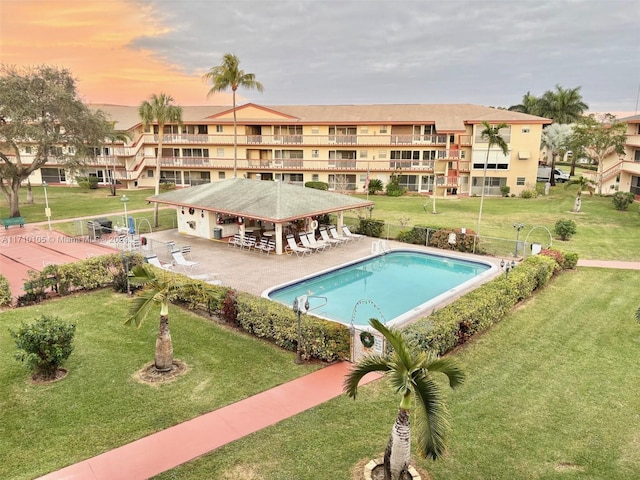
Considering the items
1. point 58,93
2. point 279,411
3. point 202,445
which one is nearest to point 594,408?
point 279,411

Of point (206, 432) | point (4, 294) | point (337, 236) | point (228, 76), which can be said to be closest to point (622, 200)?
point (337, 236)

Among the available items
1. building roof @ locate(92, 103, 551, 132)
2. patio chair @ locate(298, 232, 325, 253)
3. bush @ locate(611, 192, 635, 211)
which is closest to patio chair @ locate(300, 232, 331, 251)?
patio chair @ locate(298, 232, 325, 253)

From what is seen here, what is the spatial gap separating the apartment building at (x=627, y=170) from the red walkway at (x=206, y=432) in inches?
1631

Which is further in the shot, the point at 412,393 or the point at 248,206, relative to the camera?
the point at 248,206

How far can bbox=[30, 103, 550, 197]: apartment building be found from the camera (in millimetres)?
44719

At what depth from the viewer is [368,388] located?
10.8m

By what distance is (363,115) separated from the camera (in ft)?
160

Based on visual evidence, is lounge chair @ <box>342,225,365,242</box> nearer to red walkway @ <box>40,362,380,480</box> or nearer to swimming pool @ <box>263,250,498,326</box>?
swimming pool @ <box>263,250,498,326</box>

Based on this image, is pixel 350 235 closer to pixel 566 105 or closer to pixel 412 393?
pixel 412 393

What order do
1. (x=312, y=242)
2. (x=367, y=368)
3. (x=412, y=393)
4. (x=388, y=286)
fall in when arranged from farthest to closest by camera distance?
1. (x=312, y=242)
2. (x=388, y=286)
3. (x=367, y=368)
4. (x=412, y=393)

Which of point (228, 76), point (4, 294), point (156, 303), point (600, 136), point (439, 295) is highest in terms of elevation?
point (228, 76)

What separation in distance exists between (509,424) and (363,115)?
4295cm

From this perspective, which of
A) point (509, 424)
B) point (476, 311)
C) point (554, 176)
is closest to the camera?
point (509, 424)

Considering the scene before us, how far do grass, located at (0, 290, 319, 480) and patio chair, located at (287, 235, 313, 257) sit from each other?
9.23 meters
